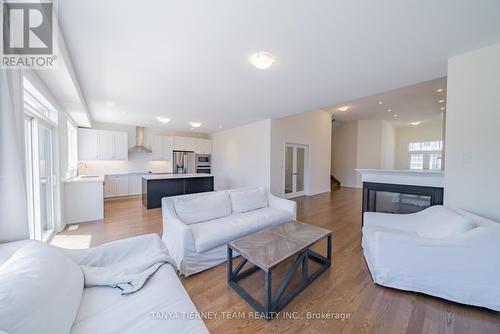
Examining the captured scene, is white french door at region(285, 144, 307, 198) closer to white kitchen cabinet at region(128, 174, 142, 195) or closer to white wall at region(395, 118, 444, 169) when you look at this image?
white kitchen cabinet at region(128, 174, 142, 195)

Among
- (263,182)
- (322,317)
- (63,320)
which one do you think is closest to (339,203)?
(263,182)

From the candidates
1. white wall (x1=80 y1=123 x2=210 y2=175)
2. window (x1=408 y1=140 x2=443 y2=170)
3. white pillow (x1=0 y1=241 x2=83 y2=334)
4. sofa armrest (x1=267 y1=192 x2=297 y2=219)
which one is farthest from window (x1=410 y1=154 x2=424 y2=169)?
white pillow (x1=0 y1=241 x2=83 y2=334)

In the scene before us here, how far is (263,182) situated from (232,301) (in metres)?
4.13

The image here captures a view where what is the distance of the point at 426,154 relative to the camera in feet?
31.8

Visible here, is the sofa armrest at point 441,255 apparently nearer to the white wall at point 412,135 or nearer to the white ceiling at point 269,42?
the white ceiling at point 269,42

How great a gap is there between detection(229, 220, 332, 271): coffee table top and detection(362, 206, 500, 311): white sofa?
0.60 meters

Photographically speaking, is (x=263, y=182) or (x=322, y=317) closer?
(x=322, y=317)

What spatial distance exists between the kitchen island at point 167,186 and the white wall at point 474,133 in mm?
5093

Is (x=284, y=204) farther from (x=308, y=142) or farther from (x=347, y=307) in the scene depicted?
(x=308, y=142)

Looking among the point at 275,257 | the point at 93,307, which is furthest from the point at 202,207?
the point at 93,307

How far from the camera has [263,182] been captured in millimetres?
5707

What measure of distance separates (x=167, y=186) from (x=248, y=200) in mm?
2872

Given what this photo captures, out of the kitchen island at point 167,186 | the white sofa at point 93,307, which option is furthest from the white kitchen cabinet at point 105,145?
the white sofa at point 93,307

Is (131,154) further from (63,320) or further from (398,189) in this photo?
(398,189)
